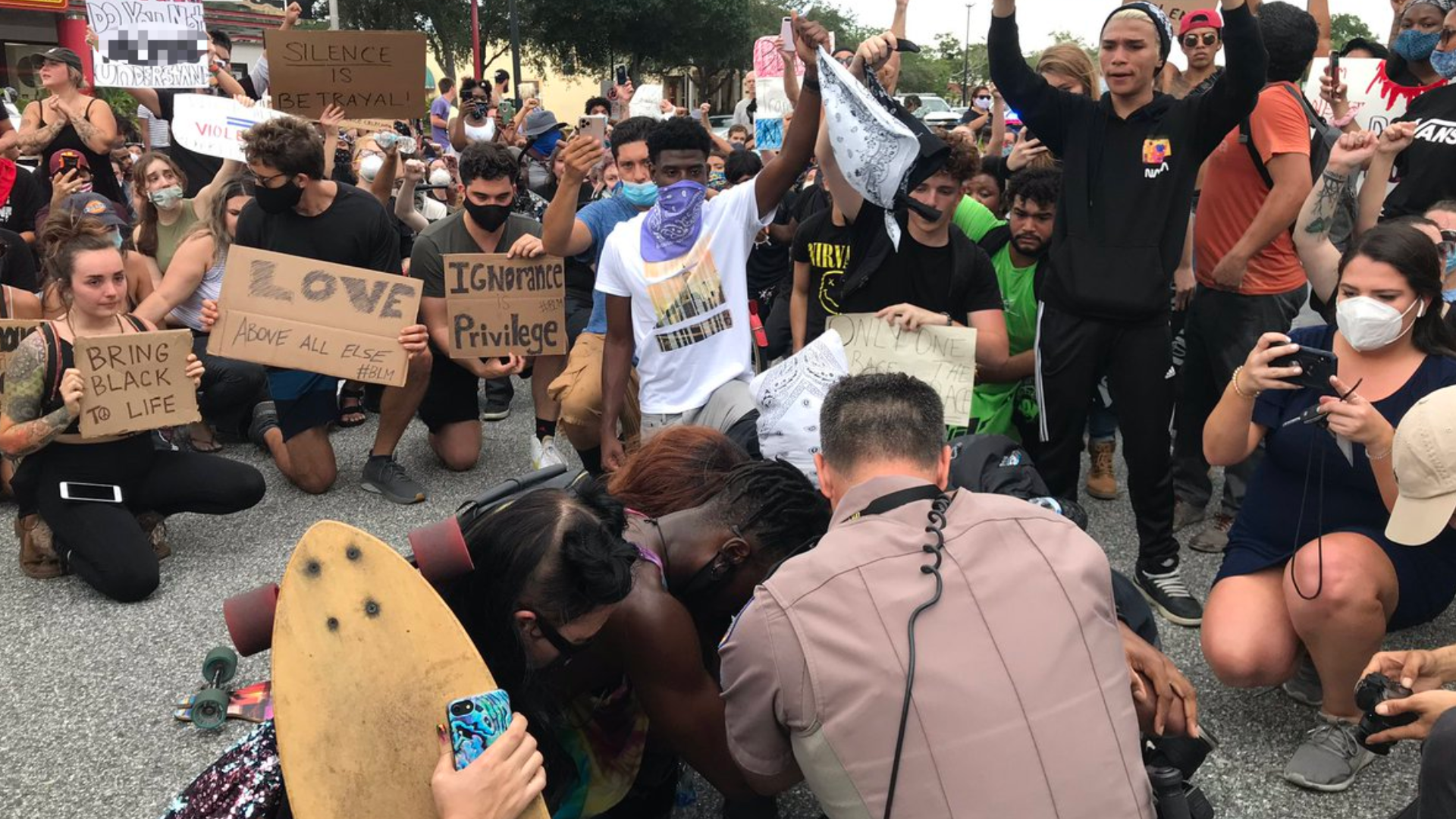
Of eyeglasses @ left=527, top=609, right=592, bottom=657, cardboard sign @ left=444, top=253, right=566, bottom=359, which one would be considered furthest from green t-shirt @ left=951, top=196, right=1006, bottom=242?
eyeglasses @ left=527, top=609, right=592, bottom=657

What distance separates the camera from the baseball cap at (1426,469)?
8.08 feet

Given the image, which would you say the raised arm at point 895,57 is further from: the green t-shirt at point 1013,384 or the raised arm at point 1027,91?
the green t-shirt at point 1013,384

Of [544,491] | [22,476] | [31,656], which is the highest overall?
[544,491]

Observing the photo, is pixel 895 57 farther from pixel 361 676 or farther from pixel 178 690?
pixel 178 690

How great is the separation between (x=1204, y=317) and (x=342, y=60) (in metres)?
5.28

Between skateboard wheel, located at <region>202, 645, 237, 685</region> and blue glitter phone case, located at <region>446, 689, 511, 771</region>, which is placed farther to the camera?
skateboard wheel, located at <region>202, 645, 237, 685</region>

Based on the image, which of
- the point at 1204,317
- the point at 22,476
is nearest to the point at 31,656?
the point at 22,476

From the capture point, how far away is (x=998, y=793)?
64.2 inches

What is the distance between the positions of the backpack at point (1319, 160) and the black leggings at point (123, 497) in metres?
4.46

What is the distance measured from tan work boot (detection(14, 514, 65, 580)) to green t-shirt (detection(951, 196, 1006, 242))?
4208 mm

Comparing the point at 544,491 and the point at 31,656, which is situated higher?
the point at 544,491

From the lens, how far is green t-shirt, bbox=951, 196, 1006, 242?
16.5 feet

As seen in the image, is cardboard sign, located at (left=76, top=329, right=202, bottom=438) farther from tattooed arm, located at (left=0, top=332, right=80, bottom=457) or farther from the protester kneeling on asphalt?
the protester kneeling on asphalt

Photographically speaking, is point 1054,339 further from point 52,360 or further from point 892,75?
point 52,360
